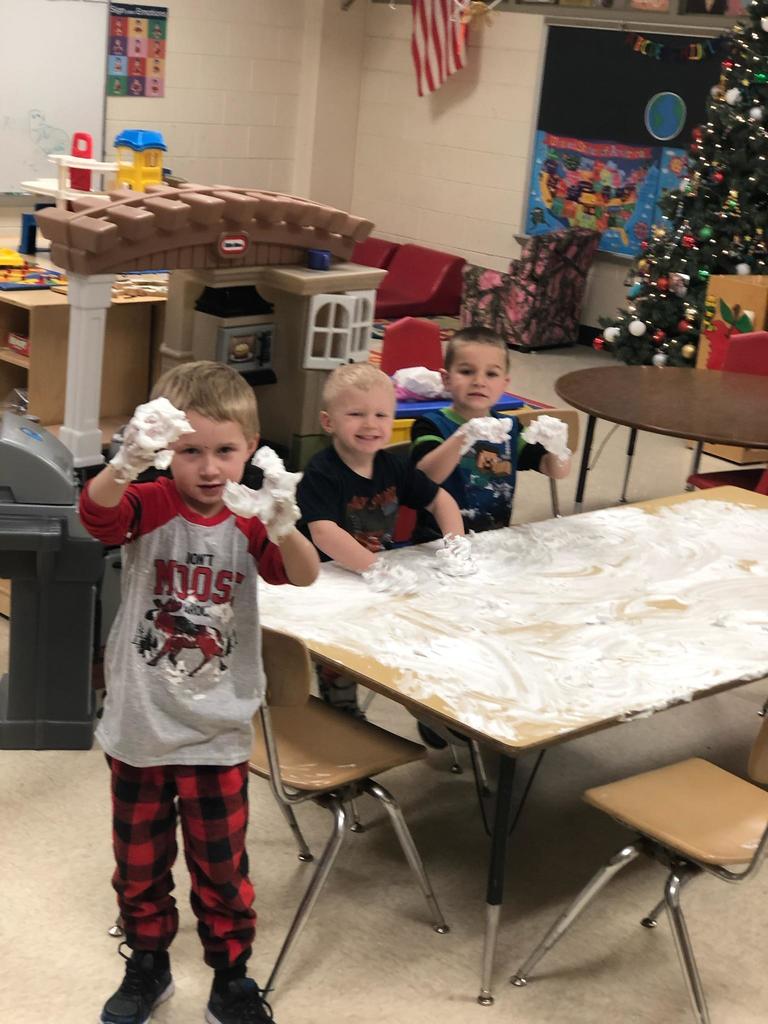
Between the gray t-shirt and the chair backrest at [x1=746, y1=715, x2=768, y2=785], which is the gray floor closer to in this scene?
the chair backrest at [x1=746, y1=715, x2=768, y2=785]

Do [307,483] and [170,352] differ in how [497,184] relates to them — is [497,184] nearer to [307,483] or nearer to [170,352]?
[170,352]

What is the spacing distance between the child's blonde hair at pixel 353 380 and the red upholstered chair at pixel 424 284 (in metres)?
6.53

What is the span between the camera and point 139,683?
220 centimetres

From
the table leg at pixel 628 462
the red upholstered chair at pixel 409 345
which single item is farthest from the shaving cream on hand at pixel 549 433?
the table leg at pixel 628 462

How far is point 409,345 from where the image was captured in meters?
5.32

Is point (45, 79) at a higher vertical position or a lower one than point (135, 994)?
higher

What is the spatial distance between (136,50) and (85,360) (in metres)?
6.00

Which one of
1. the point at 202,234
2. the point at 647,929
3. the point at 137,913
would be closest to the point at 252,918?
the point at 137,913

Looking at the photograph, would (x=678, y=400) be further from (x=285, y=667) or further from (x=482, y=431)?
(x=285, y=667)

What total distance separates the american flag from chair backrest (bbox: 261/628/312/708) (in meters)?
8.22

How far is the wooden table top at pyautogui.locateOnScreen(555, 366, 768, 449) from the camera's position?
4648 mm

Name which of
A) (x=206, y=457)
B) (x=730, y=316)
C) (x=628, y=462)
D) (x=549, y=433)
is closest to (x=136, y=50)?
(x=730, y=316)

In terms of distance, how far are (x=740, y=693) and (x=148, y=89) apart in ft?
22.5

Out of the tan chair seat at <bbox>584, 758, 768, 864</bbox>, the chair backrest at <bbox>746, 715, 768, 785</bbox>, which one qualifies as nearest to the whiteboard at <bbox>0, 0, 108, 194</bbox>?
the tan chair seat at <bbox>584, 758, 768, 864</bbox>
